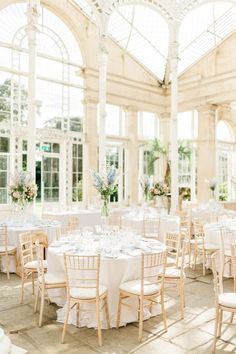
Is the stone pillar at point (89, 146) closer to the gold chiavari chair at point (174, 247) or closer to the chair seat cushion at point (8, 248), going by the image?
the chair seat cushion at point (8, 248)

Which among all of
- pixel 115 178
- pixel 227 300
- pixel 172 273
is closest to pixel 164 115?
pixel 115 178

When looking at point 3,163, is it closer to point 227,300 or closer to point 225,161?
point 227,300

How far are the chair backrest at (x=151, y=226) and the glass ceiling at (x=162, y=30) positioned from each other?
291 inches

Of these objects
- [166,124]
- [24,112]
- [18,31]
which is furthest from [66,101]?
[166,124]

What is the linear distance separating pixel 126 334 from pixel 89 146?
29.5ft

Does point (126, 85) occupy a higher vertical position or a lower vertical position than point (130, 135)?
higher

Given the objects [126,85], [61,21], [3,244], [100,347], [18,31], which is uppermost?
[61,21]

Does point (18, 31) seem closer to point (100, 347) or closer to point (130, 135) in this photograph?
point (130, 135)

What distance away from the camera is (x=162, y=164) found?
1505 centimetres

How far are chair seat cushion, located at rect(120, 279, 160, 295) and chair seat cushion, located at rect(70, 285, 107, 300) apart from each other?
232 mm

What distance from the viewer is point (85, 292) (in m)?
4.00

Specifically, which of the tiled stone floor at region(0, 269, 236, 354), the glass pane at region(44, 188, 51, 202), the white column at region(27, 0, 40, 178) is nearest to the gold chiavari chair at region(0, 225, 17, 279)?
the tiled stone floor at region(0, 269, 236, 354)

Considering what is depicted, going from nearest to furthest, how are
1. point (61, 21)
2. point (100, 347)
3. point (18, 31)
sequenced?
1. point (100, 347)
2. point (18, 31)
3. point (61, 21)

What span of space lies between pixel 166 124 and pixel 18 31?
6.65m
